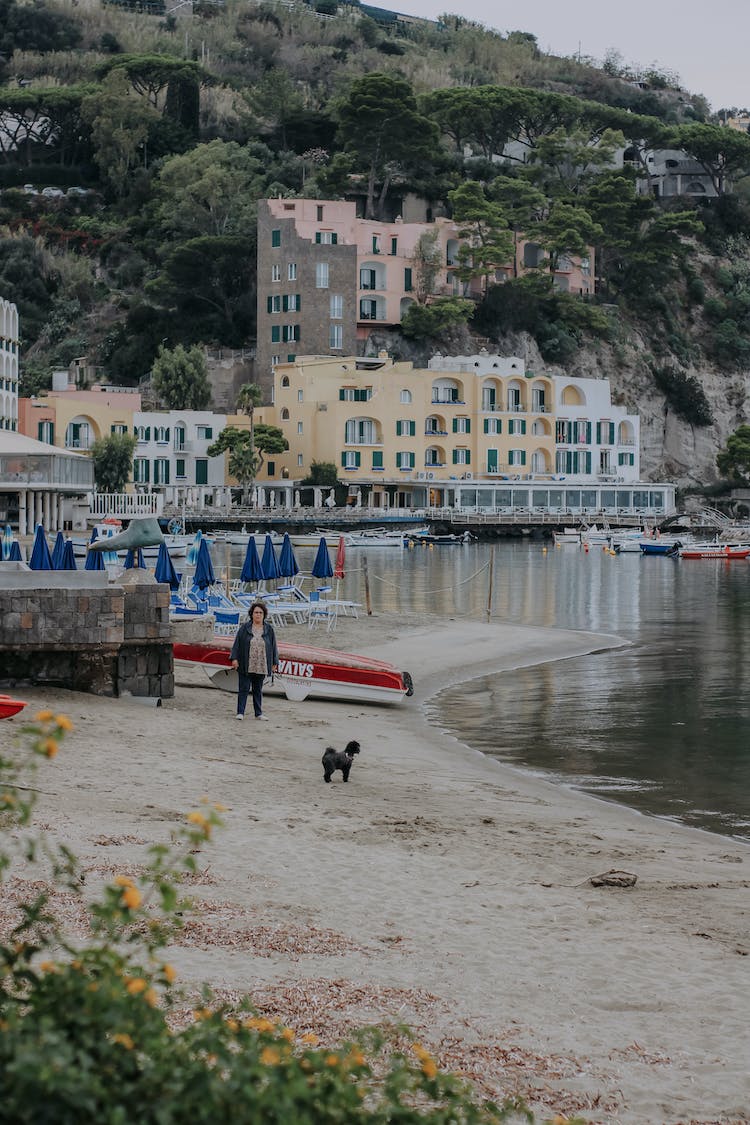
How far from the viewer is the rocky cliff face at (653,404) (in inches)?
4171

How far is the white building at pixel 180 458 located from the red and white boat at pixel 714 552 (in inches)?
1166

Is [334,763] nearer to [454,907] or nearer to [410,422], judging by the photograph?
[454,907]

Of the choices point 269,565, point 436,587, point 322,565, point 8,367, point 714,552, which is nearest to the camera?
point 269,565

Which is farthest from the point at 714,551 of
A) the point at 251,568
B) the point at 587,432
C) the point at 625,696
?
the point at 625,696

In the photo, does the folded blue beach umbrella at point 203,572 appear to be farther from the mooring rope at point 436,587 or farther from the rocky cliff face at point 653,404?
the rocky cliff face at point 653,404

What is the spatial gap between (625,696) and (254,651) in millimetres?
9039

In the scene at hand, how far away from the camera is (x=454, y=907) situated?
9289mm

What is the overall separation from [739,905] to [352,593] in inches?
1408

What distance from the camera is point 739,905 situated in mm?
9914

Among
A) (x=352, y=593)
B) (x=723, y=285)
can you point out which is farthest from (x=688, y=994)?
(x=723, y=285)

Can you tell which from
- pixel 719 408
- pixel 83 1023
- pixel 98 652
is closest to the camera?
pixel 83 1023

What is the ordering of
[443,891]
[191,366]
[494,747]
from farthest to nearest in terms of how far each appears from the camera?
[191,366] < [494,747] < [443,891]

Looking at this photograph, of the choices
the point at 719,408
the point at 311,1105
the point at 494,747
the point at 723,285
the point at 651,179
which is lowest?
the point at 494,747

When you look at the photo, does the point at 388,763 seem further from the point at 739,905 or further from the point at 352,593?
the point at 352,593
